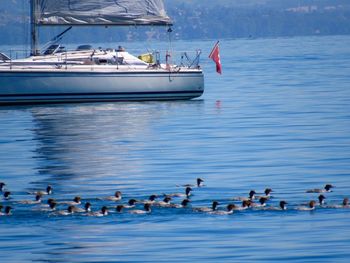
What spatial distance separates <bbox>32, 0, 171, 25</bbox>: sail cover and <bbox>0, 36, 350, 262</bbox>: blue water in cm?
399

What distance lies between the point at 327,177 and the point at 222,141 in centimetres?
1103

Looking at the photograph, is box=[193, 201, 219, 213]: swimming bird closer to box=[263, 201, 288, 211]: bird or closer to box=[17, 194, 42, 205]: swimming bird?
box=[263, 201, 288, 211]: bird

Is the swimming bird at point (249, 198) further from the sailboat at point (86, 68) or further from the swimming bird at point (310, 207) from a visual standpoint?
the sailboat at point (86, 68)

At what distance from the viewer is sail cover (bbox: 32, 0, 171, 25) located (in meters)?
62.2

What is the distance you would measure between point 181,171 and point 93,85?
22807mm

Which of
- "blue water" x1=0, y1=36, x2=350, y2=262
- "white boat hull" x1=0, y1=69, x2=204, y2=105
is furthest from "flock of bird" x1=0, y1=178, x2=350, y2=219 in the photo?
"white boat hull" x1=0, y1=69, x2=204, y2=105

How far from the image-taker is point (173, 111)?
61.7 meters

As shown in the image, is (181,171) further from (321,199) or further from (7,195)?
(321,199)

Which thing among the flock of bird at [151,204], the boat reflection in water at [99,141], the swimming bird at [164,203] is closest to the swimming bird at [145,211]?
the flock of bird at [151,204]

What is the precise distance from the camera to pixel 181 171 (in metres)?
40.7

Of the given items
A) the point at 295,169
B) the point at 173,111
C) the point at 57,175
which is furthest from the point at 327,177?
the point at 173,111

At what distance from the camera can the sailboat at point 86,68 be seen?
61.6 metres

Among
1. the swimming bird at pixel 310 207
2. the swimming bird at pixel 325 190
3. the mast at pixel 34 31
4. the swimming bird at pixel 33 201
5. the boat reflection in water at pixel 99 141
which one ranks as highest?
the mast at pixel 34 31

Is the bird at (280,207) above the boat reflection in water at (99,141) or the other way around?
the other way around
